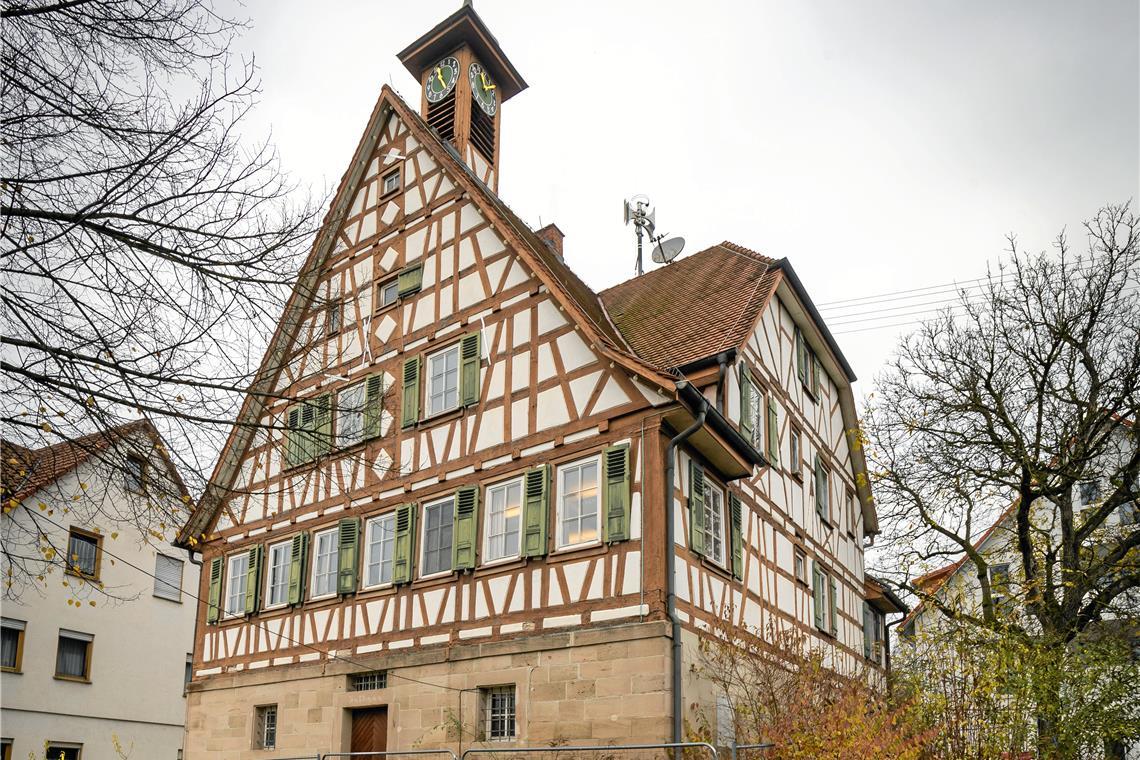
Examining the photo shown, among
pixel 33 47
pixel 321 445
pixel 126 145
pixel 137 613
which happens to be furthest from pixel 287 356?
pixel 137 613

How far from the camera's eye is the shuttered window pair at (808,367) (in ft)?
70.3

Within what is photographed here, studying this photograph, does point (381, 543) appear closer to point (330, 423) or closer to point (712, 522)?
point (712, 522)

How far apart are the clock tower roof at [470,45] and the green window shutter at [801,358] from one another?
9.11 metres

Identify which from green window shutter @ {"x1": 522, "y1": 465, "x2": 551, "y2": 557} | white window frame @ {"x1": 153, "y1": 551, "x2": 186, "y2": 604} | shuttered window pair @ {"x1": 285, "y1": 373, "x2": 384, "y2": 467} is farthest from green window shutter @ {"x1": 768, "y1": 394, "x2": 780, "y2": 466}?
white window frame @ {"x1": 153, "y1": 551, "x2": 186, "y2": 604}

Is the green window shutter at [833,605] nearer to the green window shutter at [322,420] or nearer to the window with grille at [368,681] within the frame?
the window with grille at [368,681]

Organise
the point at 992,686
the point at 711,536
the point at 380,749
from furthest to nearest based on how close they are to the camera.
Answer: the point at 380,749
the point at 711,536
the point at 992,686

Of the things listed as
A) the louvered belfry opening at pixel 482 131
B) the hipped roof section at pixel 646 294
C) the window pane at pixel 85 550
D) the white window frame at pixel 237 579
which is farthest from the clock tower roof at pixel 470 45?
the window pane at pixel 85 550

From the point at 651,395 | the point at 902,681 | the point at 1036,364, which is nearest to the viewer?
the point at 902,681

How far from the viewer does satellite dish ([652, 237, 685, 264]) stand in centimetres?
2289

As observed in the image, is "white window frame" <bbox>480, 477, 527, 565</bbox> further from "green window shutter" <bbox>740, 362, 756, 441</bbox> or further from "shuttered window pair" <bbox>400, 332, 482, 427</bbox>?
"green window shutter" <bbox>740, 362, 756, 441</bbox>

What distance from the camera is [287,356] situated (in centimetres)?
797

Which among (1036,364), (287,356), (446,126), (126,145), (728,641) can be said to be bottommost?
(728,641)

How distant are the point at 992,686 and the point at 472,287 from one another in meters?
9.66

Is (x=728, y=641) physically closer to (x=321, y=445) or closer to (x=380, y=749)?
(x=380, y=749)
